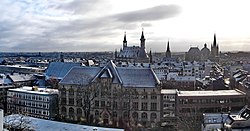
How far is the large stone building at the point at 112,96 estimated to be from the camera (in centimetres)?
3941

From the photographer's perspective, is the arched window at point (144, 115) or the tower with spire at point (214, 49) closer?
the arched window at point (144, 115)

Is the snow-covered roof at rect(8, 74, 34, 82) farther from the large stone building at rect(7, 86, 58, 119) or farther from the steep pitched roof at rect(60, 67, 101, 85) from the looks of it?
the steep pitched roof at rect(60, 67, 101, 85)

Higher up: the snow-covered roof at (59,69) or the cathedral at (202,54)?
the cathedral at (202,54)

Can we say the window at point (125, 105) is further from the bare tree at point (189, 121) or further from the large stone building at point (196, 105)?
the bare tree at point (189, 121)

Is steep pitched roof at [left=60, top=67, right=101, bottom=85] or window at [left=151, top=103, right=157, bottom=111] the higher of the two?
steep pitched roof at [left=60, top=67, right=101, bottom=85]

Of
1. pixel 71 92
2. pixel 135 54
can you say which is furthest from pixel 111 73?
pixel 135 54

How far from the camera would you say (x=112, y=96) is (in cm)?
4069

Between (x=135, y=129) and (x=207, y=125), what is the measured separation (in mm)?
9940

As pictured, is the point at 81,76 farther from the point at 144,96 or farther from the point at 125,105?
the point at 144,96

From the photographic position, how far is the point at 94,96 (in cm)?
4166

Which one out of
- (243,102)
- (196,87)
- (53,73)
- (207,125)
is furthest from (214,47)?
(207,125)

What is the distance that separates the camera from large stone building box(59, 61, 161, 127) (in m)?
39.4

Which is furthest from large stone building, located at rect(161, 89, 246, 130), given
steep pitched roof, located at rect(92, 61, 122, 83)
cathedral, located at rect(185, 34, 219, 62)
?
cathedral, located at rect(185, 34, 219, 62)

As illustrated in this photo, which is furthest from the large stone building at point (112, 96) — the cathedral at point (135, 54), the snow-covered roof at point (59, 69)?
the cathedral at point (135, 54)
